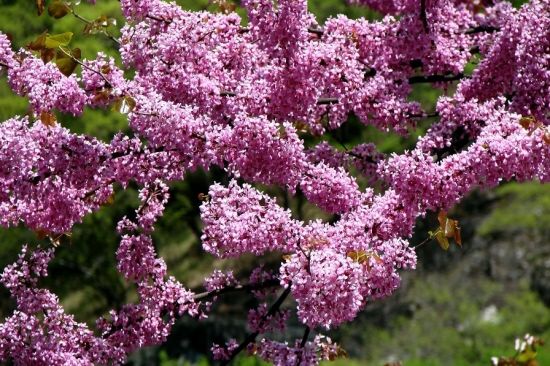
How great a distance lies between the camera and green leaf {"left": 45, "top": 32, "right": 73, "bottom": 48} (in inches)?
142

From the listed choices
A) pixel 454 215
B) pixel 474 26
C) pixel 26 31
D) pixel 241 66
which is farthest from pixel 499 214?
pixel 241 66

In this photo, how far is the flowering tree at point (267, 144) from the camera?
3773mm

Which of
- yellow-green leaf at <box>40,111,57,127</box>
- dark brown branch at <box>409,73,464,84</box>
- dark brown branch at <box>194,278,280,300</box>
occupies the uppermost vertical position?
dark brown branch at <box>409,73,464,84</box>

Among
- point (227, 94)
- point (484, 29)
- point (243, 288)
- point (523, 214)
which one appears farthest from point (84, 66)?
point (523, 214)

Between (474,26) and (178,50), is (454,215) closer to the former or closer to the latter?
(474,26)

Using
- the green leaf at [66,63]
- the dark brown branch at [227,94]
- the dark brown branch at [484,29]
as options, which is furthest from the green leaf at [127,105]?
the dark brown branch at [484,29]

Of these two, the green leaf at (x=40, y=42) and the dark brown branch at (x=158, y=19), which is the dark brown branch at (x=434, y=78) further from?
the green leaf at (x=40, y=42)

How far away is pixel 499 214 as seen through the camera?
1531 cm

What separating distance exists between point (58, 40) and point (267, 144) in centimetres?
103

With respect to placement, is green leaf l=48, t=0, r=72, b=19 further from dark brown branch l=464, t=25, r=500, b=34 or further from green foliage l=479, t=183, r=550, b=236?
green foliage l=479, t=183, r=550, b=236

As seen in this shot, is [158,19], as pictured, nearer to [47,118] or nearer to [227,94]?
[227,94]

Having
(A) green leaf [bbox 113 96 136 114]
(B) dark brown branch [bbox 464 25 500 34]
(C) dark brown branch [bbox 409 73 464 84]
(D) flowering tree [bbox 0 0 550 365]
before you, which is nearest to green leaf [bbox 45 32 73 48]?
(D) flowering tree [bbox 0 0 550 365]

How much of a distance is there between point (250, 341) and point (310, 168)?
1269 mm

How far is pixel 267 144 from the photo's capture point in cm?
385
